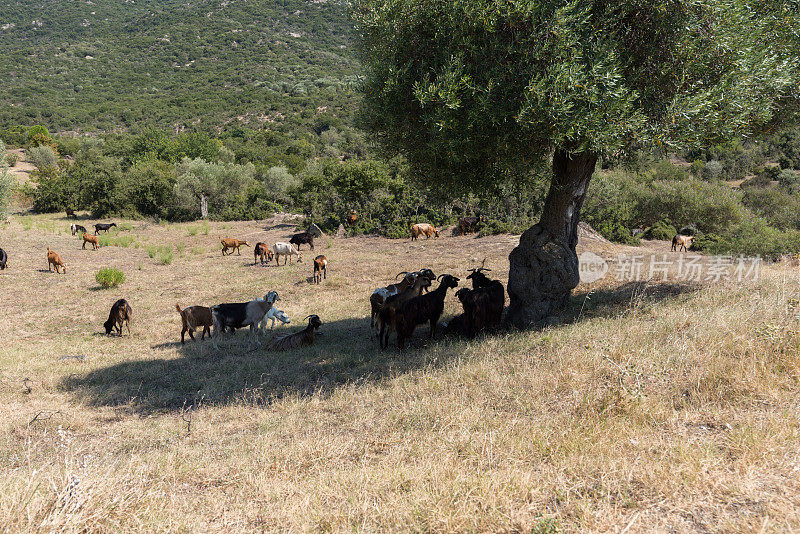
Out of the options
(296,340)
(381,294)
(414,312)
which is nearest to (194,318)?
(296,340)

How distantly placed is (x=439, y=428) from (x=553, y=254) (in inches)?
207

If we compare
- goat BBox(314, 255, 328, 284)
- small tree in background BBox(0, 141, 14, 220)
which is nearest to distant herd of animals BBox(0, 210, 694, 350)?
goat BBox(314, 255, 328, 284)

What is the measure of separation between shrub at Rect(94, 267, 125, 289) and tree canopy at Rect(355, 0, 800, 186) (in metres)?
14.4

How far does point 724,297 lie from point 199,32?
6592 inches

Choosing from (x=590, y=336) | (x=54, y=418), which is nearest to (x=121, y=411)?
(x=54, y=418)

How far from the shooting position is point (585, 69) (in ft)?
20.1

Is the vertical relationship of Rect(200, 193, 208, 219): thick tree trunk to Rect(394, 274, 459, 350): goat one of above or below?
above

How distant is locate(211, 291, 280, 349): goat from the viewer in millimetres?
10219

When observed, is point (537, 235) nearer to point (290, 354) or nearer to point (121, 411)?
point (290, 354)

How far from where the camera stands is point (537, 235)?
8656 millimetres

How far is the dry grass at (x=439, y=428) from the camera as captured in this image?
2709 millimetres

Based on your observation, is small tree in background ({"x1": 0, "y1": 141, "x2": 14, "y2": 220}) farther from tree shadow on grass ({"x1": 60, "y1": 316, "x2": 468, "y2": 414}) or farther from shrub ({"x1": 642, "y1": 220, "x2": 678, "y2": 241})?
shrub ({"x1": 642, "y1": 220, "x2": 678, "y2": 241})

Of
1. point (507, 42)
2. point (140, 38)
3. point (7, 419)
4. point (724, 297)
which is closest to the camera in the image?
point (7, 419)

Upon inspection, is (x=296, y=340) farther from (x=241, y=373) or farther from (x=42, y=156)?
(x=42, y=156)
